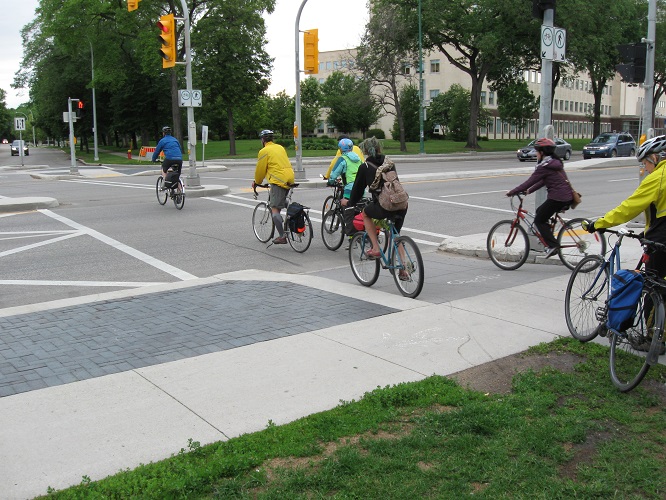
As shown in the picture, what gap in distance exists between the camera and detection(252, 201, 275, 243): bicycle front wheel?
1238 cm

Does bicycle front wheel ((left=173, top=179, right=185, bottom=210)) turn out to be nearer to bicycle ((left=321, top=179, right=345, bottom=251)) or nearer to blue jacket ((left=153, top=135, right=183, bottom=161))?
blue jacket ((left=153, top=135, right=183, bottom=161))

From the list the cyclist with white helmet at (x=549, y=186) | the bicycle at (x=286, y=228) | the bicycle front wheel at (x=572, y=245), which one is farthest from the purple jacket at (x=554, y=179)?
the bicycle at (x=286, y=228)

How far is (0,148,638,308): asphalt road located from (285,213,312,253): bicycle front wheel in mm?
140

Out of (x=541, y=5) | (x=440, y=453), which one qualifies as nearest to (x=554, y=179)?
(x=541, y=5)

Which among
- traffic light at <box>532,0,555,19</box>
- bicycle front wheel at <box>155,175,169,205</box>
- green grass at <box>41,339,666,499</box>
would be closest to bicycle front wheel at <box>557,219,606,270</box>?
traffic light at <box>532,0,555,19</box>

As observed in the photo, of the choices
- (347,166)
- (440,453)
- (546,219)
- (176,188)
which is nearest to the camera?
(440,453)

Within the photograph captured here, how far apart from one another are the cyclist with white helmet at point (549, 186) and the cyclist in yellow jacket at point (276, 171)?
3.87m

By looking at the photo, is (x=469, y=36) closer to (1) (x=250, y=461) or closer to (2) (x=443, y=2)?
(2) (x=443, y=2)

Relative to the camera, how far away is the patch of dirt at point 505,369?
5.06 meters

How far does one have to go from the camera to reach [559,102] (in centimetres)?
11012

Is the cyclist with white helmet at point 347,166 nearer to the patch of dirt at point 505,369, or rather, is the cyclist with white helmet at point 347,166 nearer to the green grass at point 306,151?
the patch of dirt at point 505,369

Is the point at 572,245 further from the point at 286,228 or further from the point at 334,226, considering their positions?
the point at 286,228

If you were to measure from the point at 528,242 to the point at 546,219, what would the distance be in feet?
1.37

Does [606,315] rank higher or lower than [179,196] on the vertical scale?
lower
